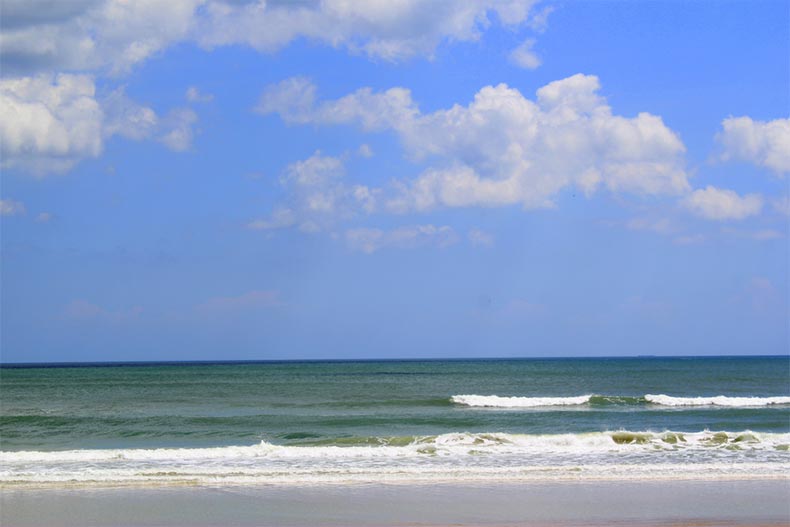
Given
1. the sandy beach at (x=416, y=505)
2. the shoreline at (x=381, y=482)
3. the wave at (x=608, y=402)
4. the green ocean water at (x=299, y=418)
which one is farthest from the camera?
the wave at (x=608, y=402)

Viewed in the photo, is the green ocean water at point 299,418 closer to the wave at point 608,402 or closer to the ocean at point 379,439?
the ocean at point 379,439

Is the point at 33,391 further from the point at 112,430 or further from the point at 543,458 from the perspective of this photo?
the point at 543,458

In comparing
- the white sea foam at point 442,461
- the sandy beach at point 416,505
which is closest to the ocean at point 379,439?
the white sea foam at point 442,461

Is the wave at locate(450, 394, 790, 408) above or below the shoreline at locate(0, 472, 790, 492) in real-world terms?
below

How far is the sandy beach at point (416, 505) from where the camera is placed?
13492 millimetres

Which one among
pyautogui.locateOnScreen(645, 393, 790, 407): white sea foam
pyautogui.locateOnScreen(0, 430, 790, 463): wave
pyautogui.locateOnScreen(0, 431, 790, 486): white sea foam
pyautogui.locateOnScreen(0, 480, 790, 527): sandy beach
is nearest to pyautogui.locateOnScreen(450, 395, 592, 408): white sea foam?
pyautogui.locateOnScreen(645, 393, 790, 407): white sea foam

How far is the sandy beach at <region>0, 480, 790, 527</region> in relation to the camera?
13.5 m

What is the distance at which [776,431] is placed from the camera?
28.3 metres

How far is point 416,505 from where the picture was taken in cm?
1485

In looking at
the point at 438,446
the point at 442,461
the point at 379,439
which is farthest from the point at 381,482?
the point at 379,439

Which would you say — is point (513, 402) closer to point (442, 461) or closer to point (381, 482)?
point (442, 461)

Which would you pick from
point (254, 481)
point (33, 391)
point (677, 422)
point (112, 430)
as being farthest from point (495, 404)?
point (33, 391)

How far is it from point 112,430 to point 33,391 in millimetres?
32705

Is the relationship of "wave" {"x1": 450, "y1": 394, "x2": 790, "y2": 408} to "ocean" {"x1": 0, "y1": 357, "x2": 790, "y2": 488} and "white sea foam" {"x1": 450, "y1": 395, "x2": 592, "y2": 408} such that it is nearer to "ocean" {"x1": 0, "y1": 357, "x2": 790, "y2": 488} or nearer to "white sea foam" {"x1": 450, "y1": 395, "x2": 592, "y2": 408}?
"white sea foam" {"x1": 450, "y1": 395, "x2": 592, "y2": 408}
